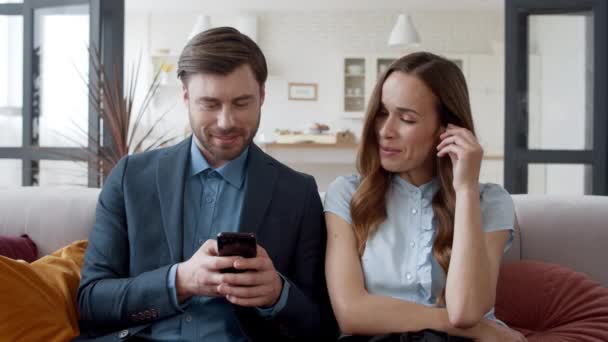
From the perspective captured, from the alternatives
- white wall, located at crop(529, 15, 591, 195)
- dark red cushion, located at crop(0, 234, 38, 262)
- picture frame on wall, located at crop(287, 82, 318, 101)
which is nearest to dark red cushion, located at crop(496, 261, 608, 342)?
dark red cushion, located at crop(0, 234, 38, 262)

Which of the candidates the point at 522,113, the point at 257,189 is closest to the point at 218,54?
the point at 257,189

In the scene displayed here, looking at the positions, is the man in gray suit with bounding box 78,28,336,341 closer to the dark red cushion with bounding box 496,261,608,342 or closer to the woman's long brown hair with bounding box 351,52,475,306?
the woman's long brown hair with bounding box 351,52,475,306

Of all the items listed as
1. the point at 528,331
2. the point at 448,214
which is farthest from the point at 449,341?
the point at 528,331

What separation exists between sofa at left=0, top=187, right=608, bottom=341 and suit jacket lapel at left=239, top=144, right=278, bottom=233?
0.67 m

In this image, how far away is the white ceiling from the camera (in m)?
9.33

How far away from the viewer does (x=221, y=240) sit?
1.50m

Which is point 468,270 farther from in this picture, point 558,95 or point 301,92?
point 301,92

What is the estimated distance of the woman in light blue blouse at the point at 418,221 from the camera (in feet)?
5.40

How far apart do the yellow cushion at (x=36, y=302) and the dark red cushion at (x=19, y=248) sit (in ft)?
0.81

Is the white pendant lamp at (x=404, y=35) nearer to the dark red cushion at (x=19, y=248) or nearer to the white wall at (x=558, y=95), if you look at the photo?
the white wall at (x=558, y=95)

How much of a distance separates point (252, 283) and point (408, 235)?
1.60 feet

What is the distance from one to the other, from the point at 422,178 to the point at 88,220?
3.54 ft

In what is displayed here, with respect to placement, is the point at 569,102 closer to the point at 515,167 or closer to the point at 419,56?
the point at 515,167

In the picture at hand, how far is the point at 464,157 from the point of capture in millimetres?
1724
